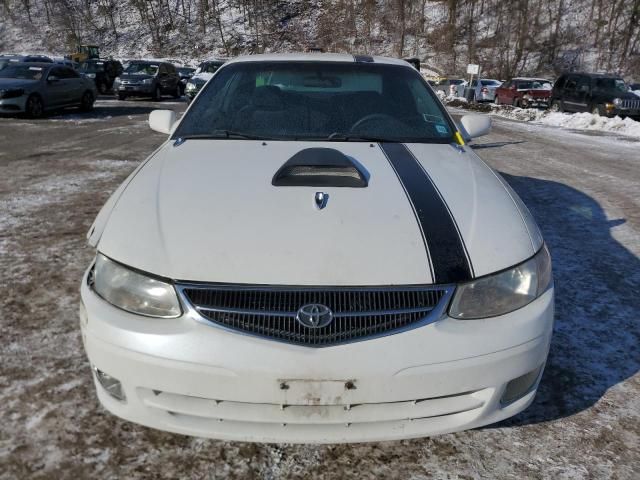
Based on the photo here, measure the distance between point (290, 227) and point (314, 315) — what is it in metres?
0.38

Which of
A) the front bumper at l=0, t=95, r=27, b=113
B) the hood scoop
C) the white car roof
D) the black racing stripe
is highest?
the white car roof

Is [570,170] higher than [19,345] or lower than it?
lower

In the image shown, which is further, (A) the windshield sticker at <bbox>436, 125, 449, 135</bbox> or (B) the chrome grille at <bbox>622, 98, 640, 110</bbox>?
(B) the chrome grille at <bbox>622, 98, 640, 110</bbox>

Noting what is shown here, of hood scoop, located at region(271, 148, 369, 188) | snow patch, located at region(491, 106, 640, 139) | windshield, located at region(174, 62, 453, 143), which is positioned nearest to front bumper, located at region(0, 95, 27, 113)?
windshield, located at region(174, 62, 453, 143)

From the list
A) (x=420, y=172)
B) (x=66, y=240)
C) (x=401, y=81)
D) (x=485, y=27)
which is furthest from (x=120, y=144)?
Result: (x=485, y=27)

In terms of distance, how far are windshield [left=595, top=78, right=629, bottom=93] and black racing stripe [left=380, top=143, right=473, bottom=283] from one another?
59.7ft

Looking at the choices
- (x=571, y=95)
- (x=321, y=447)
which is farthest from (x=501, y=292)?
(x=571, y=95)

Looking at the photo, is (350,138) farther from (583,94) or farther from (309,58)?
(583,94)

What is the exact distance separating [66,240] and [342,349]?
3.31 metres

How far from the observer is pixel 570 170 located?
8.03 m

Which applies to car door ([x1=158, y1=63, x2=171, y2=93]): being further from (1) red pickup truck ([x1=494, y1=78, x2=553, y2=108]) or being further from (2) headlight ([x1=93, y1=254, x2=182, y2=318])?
(2) headlight ([x1=93, y1=254, x2=182, y2=318])

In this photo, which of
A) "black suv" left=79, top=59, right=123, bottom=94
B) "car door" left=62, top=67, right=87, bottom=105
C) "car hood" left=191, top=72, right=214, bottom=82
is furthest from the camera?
"black suv" left=79, top=59, right=123, bottom=94

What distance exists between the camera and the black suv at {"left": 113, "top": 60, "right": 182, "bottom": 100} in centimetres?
2059

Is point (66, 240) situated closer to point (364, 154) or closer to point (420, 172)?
point (364, 154)
